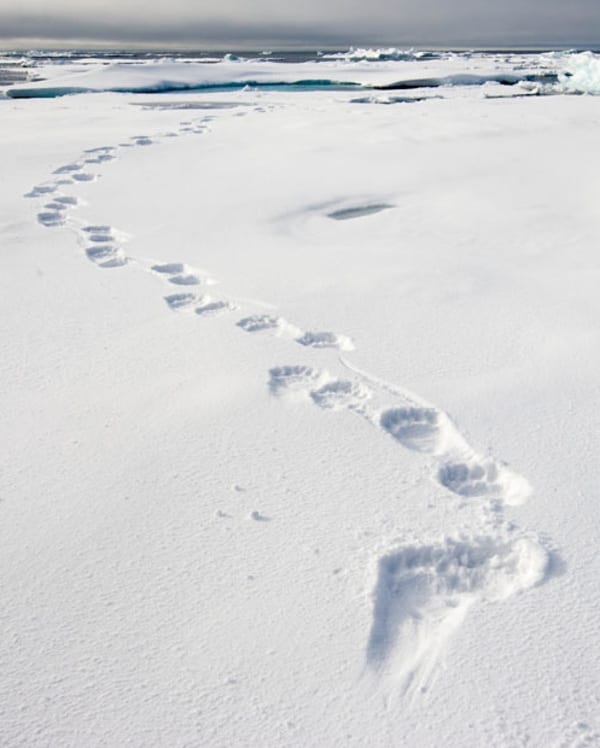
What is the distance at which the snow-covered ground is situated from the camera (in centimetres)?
131

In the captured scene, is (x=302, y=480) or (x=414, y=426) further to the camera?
(x=414, y=426)

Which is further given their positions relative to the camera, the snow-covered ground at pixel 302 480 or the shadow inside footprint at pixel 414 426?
the shadow inside footprint at pixel 414 426

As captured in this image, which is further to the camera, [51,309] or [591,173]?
[591,173]

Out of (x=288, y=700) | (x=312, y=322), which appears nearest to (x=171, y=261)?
(x=312, y=322)

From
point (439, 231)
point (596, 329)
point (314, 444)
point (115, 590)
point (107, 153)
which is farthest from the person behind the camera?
point (107, 153)

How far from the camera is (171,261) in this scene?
388 cm

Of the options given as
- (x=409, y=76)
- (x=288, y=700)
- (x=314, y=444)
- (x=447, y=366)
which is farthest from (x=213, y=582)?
(x=409, y=76)

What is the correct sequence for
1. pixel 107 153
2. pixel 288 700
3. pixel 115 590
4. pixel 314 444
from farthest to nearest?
pixel 107 153 < pixel 314 444 < pixel 115 590 < pixel 288 700

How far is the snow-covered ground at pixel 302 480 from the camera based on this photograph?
1.31 m

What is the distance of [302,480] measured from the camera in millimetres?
1955

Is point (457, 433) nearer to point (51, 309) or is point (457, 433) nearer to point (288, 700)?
point (288, 700)

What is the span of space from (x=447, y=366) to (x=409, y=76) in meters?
20.7

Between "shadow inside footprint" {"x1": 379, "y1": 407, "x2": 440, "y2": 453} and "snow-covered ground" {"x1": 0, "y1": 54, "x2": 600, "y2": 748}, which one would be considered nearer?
"snow-covered ground" {"x1": 0, "y1": 54, "x2": 600, "y2": 748}

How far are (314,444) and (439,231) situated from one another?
259cm
